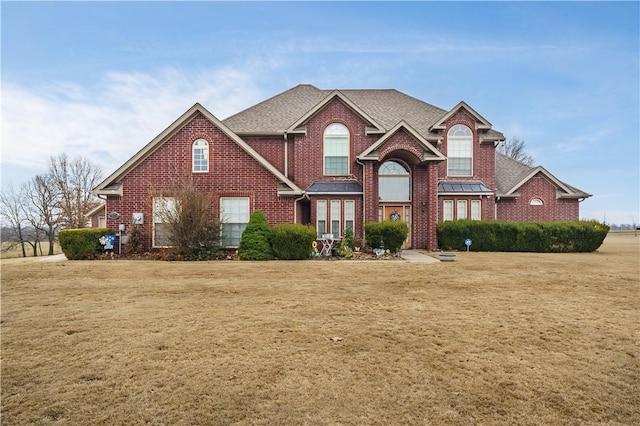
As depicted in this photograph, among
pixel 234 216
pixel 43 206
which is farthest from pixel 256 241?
pixel 43 206

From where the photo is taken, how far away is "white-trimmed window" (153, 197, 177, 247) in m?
14.0

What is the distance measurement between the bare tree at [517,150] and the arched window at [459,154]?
33708mm

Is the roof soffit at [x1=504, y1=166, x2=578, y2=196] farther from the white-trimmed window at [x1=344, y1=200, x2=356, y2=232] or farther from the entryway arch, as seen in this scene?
the white-trimmed window at [x1=344, y1=200, x2=356, y2=232]

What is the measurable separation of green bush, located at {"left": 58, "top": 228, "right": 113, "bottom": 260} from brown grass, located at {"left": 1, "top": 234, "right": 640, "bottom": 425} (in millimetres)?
6488

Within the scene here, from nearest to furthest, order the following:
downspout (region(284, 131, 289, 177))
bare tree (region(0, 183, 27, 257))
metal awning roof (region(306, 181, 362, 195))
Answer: metal awning roof (region(306, 181, 362, 195))
downspout (region(284, 131, 289, 177))
bare tree (region(0, 183, 27, 257))

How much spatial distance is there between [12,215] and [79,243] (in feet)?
116

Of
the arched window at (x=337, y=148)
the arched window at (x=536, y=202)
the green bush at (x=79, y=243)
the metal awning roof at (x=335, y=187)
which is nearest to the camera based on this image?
the green bush at (x=79, y=243)

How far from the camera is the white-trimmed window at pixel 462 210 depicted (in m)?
20.3

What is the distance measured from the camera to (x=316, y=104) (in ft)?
66.8

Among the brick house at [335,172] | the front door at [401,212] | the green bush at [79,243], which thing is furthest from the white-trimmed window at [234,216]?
the front door at [401,212]

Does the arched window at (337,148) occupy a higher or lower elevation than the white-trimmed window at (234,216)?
higher

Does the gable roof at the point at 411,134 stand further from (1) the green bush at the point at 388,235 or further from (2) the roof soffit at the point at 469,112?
(1) the green bush at the point at 388,235

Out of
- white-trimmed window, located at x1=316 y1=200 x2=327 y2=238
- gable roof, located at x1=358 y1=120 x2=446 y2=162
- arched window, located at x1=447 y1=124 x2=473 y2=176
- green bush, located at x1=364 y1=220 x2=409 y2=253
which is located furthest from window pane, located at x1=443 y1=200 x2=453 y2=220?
white-trimmed window, located at x1=316 y1=200 x2=327 y2=238

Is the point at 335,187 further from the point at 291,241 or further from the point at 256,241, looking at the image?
the point at 256,241
